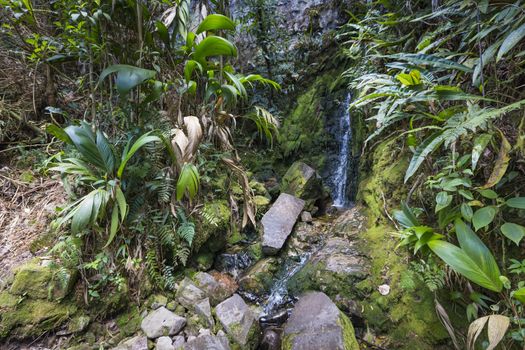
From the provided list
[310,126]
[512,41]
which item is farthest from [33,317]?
[310,126]

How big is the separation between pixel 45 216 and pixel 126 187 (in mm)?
731

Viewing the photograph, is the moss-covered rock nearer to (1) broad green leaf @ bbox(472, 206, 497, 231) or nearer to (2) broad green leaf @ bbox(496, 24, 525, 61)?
(1) broad green leaf @ bbox(472, 206, 497, 231)

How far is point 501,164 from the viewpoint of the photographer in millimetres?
1301

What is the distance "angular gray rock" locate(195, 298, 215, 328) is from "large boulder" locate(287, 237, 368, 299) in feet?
2.58

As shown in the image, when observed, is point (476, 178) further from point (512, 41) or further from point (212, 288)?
point (212, 288)

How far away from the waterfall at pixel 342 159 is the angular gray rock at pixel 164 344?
9.17ft

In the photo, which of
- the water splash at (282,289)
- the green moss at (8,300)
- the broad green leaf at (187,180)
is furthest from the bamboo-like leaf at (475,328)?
the green moss at (8,300)

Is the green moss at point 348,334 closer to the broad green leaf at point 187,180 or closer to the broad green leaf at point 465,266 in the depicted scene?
the broad green leaf at point 465,266

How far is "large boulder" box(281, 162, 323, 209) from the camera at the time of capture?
3502 mm

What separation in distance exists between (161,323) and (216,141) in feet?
5.97

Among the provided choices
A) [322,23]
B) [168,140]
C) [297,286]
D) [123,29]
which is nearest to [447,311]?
[297,286]

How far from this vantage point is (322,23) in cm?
522

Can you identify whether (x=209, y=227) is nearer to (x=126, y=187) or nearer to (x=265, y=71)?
(x=126, y=187)

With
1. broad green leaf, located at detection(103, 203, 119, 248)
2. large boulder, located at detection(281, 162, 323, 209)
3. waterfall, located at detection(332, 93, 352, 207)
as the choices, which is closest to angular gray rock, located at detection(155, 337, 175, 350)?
broad green leaf, located at detection(103, 203, 119, 248)
